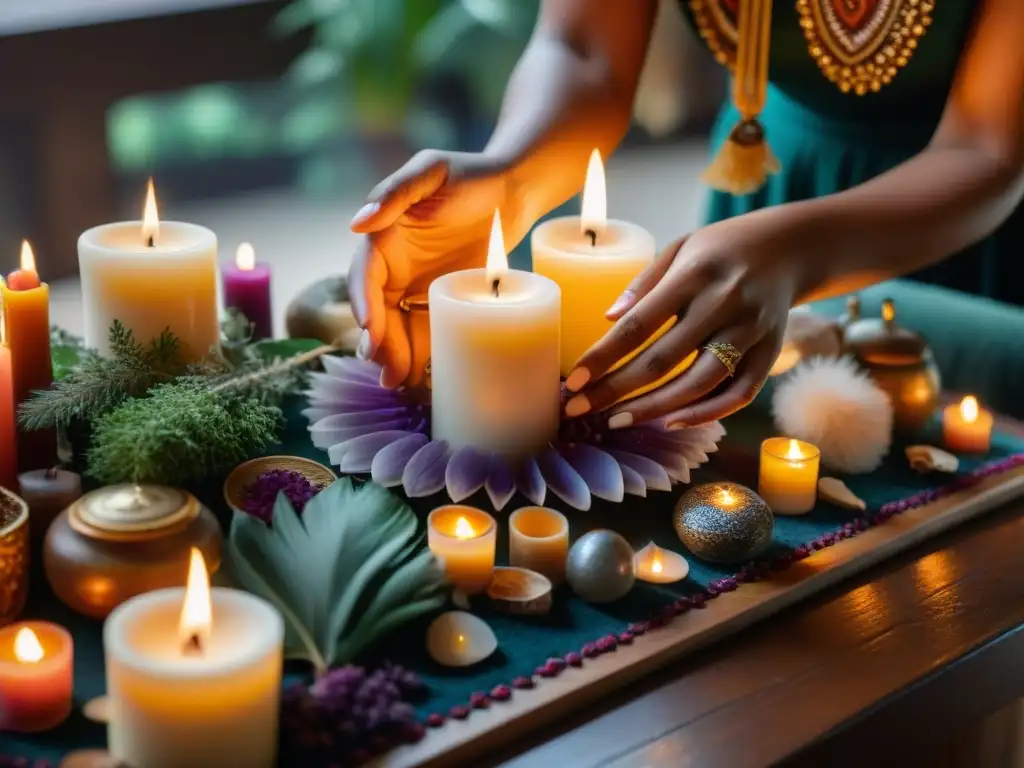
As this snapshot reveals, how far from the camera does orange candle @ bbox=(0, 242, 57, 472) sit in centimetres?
88

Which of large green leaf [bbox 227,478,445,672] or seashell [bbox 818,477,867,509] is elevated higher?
large green leaf [bbox 227,478,445,672]

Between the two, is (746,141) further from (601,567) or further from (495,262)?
(601,567)

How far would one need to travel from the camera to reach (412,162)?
96cm

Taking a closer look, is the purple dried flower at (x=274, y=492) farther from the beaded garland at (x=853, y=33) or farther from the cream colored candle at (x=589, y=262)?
the beaded garland at (x=853, y=33)

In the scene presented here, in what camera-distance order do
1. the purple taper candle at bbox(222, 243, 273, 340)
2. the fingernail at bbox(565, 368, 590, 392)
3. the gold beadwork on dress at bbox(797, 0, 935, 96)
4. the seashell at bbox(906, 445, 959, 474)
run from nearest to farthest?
the fingernail at bbox(565, 368, 590, 392), the seashell at bbox(906, 445, 959, 474), the purple taper candle at bbox(222, 243, 273, 340), the gold beadwork on dress at bbox(797, 0, 935, 96)

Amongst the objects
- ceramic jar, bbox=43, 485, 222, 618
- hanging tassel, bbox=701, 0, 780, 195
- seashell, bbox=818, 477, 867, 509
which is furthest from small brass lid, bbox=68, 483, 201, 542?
hanging tassel, bbox=701, 0, 780, 195

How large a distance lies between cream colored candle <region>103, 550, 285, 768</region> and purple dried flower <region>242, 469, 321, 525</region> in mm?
199

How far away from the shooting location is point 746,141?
4.49 feet

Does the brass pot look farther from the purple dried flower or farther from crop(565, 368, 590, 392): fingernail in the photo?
the purple dried flower

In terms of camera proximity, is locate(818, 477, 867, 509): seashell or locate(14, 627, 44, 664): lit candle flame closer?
locate(14, 627, 44, 664): lit candle flame

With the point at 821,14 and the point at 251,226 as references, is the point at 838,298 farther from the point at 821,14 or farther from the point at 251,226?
the point at 251,226

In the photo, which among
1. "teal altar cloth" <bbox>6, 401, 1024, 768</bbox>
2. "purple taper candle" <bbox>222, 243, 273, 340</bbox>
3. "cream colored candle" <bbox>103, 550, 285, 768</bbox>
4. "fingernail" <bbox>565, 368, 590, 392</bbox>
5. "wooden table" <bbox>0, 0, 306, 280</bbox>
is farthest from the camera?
"wooden table" <bbox>0, 0, 306, 280</bbox>

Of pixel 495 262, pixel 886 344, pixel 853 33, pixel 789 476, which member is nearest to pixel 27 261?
pixel 495 262

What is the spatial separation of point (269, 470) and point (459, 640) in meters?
0.23
